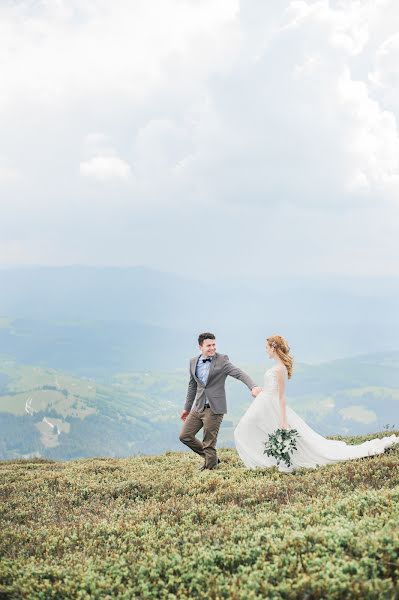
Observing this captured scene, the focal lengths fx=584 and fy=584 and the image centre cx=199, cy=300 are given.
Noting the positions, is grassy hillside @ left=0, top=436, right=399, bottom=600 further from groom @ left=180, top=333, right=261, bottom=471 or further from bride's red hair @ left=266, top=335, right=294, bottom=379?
bride's red hair @ left=266, top=335, right=294, bottom=379

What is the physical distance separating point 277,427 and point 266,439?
46 cm

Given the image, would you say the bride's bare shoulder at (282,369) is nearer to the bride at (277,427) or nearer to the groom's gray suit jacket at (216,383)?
the bride at (277,427)

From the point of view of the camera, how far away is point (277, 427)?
51.4 feet

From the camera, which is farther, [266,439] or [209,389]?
[209,389]

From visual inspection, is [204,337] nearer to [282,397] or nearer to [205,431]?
[282,397]

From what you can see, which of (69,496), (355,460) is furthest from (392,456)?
(69,496)

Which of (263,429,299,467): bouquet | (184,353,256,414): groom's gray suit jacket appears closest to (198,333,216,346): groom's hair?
(184,353,256,414): groom's gray suit jacket

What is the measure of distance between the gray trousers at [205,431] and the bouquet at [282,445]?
1963 mm

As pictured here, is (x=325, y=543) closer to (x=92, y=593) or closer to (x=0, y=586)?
(x=92, y=593)

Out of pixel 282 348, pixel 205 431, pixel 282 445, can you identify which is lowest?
pixel 282 445

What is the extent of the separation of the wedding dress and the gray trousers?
98 cm

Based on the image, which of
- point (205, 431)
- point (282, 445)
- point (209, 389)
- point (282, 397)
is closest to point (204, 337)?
point (209, 389)

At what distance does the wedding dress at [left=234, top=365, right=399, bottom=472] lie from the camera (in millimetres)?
15570

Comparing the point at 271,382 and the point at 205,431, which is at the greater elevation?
the point at 271,382
